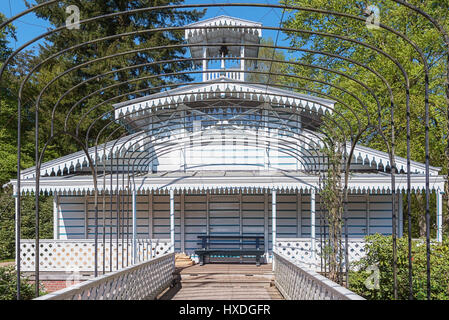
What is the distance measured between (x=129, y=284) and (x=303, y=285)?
10.1 feet

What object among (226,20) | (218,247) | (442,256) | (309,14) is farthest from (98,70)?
(442,256)

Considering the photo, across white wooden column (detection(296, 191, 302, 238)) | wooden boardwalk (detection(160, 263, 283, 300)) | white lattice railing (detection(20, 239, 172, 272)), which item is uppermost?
white wooden column (detection(296, 191, 302, 238))

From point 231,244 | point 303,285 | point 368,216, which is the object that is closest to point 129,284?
point 303,285

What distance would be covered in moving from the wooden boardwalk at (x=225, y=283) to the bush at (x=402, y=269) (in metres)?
2.22

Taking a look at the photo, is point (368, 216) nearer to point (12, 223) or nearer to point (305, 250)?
point (305, 250)

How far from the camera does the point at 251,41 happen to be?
22438 millimetres

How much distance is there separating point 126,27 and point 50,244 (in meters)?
22.0

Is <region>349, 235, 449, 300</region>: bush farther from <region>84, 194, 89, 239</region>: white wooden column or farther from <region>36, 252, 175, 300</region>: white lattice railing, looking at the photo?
<region>84, 194, 89, 239</region>: white wooden column

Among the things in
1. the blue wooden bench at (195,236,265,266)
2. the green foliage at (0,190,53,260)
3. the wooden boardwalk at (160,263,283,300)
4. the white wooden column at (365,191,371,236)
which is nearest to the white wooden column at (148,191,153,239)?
the blue wooden bench at (195,236,265,266)

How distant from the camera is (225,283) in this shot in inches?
554

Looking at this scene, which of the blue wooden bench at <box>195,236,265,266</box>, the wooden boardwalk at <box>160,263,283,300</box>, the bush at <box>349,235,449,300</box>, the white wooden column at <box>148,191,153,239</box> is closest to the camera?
the bush at <box>349,235,449,300</box>

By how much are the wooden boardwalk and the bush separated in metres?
2.22

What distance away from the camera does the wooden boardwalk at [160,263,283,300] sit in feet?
40.8
